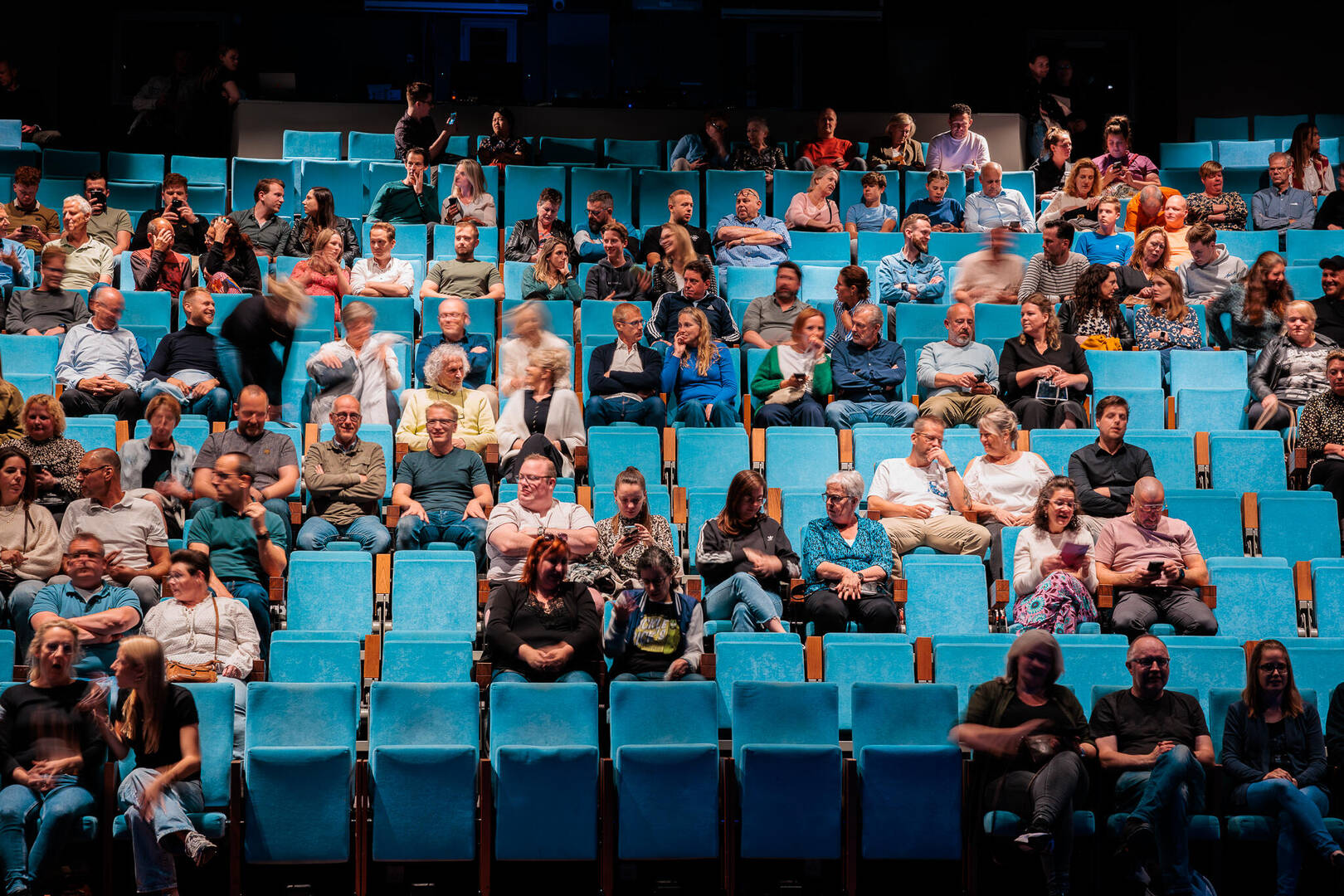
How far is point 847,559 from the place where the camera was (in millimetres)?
4695

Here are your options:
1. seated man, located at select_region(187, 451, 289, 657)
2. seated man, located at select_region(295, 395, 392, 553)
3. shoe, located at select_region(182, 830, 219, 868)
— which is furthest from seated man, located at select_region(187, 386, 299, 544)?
shoe, located at select_region(182, 830, 219, 868)

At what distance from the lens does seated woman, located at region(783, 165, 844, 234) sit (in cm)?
753

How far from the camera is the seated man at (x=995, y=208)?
7.60m

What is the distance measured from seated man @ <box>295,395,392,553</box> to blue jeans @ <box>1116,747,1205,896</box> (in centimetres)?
249

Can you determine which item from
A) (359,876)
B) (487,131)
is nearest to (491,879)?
(359,876)

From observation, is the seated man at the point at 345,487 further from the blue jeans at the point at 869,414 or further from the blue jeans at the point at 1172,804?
the blue jeans at the point at 1172,804

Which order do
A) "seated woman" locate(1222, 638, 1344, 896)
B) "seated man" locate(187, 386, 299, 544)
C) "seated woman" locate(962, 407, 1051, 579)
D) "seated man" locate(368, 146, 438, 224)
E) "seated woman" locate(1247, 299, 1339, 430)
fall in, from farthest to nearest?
"seated man" locate(368, 146, 438, 224) < "seated woman" locate(1247, 299, 1339, 430) < "seated woman" locate(962, 407, 1051, 579) < "seated man" locate(187, 386, 299, 544) < "seated woman" locate(1222, 638, 1344, 896)

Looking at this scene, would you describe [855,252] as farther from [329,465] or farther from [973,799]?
[973,799]

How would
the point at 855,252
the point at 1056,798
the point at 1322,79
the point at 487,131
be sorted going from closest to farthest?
1. the point at 1056,798
2. the point at 855,252
3. the point at 487,131
4. the point at 1322,79

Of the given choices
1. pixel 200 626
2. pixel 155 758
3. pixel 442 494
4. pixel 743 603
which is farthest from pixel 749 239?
pixel 155 758

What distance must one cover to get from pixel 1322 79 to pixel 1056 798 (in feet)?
25.3

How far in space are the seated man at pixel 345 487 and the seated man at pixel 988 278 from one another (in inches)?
116

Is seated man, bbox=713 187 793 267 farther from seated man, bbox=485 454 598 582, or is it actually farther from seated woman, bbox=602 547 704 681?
seated woman, bbox=602 547 704 681

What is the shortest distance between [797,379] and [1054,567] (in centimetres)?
146
